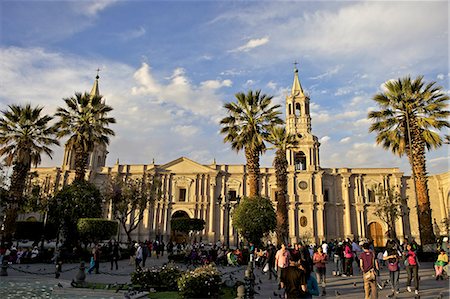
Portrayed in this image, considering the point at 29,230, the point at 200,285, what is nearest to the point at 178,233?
the point at 29,230

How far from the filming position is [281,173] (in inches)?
923

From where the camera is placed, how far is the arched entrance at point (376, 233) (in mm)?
43812

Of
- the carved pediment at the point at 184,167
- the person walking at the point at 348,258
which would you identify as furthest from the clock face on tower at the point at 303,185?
the person walking at the point at 348,258

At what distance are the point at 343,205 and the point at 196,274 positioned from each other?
1540 inches

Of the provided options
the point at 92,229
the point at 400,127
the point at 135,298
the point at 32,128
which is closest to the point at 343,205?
the point at 400,127

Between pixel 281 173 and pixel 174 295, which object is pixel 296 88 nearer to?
pixel 281 173

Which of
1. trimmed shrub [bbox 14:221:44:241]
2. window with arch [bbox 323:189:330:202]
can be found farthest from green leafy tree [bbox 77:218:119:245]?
window with arch [bbox 323:189:330:202]

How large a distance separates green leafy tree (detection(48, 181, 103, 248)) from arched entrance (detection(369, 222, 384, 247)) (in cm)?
3471

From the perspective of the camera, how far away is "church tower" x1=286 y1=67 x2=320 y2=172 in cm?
4584

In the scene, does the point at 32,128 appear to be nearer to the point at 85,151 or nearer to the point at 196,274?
the point at 85,151

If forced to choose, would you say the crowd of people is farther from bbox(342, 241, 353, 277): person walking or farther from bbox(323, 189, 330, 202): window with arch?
bbox(323, 189, 330, 202): window with arch

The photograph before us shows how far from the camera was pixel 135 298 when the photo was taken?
977 centimetres

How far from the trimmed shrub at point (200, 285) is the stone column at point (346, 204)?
124ft

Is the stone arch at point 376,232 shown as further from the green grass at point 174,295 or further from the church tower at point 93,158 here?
the green grass at point 174,295
